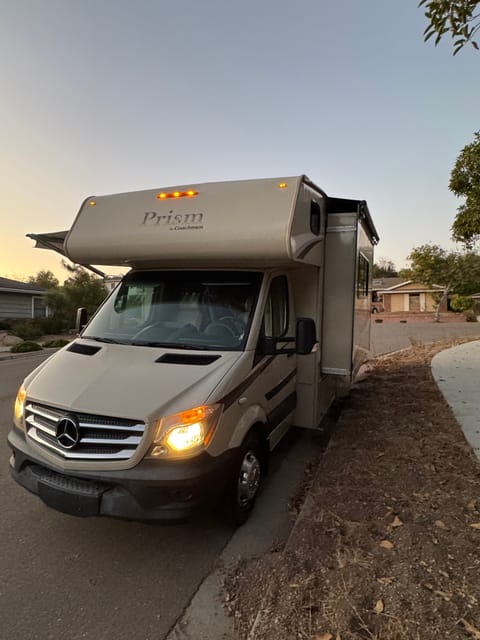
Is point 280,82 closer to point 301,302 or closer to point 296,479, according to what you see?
point 301,302

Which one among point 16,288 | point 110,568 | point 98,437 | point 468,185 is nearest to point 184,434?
point 98,437

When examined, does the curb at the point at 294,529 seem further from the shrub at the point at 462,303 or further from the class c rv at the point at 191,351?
the shrub at the point at 462,303

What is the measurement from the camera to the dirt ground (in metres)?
2.10

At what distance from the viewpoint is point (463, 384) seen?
7773 millimetres

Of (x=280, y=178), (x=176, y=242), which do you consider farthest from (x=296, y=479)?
(x=280, y=178)

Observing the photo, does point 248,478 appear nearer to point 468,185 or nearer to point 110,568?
point 110,568

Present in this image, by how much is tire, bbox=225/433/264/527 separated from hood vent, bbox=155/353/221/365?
72 centimetres

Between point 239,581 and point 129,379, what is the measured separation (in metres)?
1.57

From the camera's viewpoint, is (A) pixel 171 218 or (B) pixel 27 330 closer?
(A) pixel 171 218

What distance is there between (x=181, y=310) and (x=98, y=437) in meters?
1.53

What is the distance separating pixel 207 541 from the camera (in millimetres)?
3156

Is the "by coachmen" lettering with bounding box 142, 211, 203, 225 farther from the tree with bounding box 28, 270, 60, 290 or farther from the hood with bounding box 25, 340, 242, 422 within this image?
the tree with bounding box 28, 270, 60, 290

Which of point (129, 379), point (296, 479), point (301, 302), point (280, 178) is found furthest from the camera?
point (301, 302)

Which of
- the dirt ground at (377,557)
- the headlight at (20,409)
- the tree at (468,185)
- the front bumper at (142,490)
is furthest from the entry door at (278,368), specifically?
the tree at (468,185)
